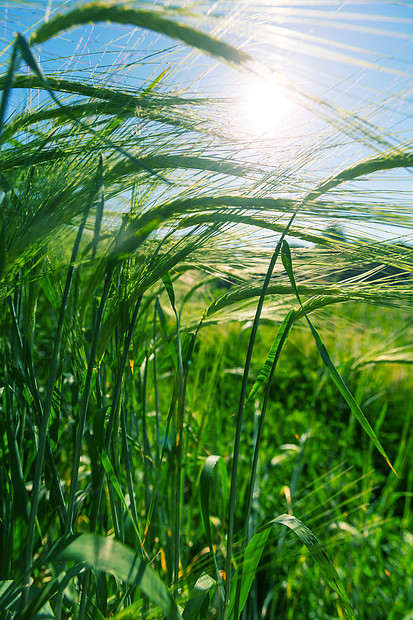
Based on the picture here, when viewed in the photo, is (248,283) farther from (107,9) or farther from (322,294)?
(107,9)

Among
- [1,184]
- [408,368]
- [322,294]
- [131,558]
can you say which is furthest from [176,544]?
[408,368]

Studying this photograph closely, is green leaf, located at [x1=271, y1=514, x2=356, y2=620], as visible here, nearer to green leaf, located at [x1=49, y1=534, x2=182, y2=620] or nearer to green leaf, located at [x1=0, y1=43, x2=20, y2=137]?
green leaf, located at [x1=49, y1=534, x2=182, y2=620]

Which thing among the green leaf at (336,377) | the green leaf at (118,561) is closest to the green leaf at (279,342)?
the green leaf at (336,377)

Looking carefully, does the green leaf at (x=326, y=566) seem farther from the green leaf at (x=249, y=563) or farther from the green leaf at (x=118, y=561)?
the green leaf at (x=118, y=561)

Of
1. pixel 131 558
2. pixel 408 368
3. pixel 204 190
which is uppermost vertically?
pixel 204 190

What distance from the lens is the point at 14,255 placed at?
1.44 feet

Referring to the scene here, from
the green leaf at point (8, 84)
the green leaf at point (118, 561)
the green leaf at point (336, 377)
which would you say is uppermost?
the green leaf at point (8, 84)

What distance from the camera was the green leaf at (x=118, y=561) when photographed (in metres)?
0.31

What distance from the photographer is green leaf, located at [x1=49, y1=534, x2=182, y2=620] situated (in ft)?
1.02

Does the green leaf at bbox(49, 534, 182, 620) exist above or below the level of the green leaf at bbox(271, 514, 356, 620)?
above

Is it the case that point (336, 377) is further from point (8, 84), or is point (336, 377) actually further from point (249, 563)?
point (8, 84)

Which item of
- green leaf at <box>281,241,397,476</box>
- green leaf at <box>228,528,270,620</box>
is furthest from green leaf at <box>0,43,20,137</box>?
green leaf at <box>228,528,270,620</box>

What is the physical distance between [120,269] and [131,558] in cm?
30

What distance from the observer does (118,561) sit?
0.31 m
